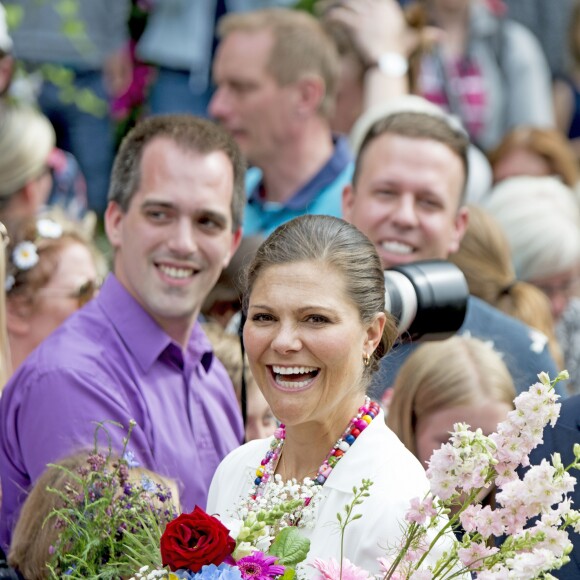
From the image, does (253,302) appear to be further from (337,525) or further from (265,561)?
(265,561)

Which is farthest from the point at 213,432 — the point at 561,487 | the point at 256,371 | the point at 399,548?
the point at 561,487

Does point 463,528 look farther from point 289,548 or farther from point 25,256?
point 25,256

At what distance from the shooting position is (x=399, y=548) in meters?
2.63

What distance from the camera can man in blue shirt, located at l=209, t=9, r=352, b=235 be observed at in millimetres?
6547

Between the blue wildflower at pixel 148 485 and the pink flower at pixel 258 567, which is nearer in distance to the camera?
the pink flower at pixel 258 567

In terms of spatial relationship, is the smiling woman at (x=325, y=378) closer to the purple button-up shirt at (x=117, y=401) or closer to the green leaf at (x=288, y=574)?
the green leaf at (x=288, y=574)

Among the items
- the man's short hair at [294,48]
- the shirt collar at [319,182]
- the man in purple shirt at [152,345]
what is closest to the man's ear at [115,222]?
the man in purple shirt at [152,345]

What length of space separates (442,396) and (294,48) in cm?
268

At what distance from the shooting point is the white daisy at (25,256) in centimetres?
522

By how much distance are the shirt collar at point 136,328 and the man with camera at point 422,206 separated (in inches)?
40.5

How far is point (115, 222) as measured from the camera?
15.0 feet

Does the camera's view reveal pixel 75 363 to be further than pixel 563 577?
Yes

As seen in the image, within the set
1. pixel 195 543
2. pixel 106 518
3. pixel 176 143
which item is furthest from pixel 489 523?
pixel 176 143

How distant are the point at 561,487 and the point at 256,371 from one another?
909 millimetres
